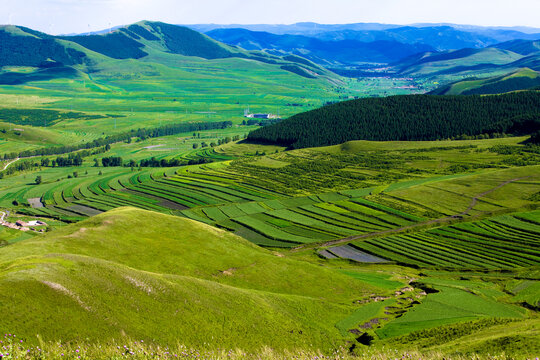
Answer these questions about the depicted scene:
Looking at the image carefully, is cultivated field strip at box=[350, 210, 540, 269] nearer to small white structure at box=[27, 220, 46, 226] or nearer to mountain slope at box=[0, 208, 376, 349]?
mountain slope at box=[0, 208, 376, 349]

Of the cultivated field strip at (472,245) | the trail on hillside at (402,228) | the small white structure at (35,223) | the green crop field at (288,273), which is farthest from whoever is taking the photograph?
the small white structure at (35,223)

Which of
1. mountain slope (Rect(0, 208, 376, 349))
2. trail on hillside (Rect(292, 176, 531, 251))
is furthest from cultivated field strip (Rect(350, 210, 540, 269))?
mountain slope (Rect(0, 208, 376, 349))

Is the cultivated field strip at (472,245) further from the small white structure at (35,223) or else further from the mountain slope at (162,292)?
the small white structure at (35,223)

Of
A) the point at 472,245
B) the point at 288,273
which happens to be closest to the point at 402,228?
the point at 472,245

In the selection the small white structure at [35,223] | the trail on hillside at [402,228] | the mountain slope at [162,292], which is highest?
the mountain slope at [162,292]

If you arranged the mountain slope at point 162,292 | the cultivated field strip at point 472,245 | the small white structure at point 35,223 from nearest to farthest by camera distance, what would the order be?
1. the mountain slope at point 162,292
2. the cultivated field strip at point 472,245
3. the small white structure at point 35,223

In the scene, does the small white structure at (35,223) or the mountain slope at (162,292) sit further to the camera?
the small white structure at (35,223)

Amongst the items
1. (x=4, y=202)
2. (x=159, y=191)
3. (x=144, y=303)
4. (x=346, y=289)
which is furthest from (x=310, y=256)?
(x=4, y=202)

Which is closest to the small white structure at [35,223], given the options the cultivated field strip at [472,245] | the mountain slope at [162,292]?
→ the mountain slope at [162,292]

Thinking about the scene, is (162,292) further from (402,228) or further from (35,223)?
(35,223)
